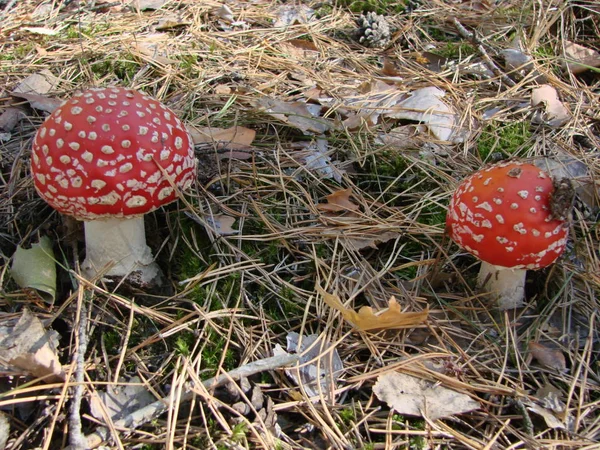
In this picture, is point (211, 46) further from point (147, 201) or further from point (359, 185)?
point (147, 201)

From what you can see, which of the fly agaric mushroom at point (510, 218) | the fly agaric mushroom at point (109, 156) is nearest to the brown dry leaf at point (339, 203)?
the fly agaric mushroom at point (510, 218)

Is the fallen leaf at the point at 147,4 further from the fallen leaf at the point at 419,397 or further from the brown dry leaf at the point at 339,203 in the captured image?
the fallen leaf at the point at 419,397

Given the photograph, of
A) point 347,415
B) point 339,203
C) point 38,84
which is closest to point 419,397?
point 347,415

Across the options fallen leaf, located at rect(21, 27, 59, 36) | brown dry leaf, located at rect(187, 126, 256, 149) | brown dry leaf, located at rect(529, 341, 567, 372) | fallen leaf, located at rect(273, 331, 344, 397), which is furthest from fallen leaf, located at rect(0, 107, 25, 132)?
brown dry leaf, located at rect(529, 341, 567, 372)

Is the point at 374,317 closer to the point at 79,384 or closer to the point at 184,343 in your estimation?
the point at 184,343

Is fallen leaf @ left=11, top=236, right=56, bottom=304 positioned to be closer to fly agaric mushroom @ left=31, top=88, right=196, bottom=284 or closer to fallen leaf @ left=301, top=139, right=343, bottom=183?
fly agaric mushroom @ left=31, top=88, right=196, bottom=284

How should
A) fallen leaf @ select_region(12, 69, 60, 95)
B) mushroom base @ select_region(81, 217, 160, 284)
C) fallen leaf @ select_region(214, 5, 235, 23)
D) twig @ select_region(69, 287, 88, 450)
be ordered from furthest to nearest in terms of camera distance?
1. fallen leaf @ select_region(214, 5, 235, 23)
2. fallen leaf @ select_region(12, 69, 60, 95)
3. mushroom base @ select_region(81, 217, 160, 284)
4. twig @ select_region(69, 287, 88, 450)
